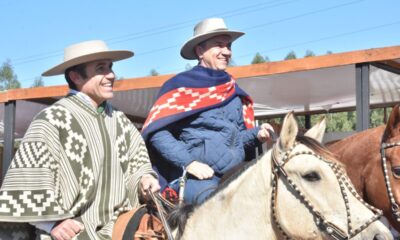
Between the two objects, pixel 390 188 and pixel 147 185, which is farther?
pixel 390 188

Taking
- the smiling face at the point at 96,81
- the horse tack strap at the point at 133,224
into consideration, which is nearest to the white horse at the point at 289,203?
the horse tack strap at the point at 133,224

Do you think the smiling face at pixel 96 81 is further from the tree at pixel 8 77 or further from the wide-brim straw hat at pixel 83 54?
the tree at pixel 8 77

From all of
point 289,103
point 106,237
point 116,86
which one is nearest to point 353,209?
point 106,237

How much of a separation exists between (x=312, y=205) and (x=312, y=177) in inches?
5.4

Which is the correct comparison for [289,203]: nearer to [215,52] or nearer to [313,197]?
[313,197]

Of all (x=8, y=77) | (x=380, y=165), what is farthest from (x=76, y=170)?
(x=8, y=77)

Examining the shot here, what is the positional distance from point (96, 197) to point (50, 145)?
1.43ft

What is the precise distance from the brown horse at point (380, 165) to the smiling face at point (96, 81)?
1873mm

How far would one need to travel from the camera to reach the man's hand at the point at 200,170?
3754 millimetres

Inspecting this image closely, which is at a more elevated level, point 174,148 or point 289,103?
point 174,148

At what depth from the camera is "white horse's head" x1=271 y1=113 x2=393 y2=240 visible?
279cm

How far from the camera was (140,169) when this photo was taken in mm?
3707

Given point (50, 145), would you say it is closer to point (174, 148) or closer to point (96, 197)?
point (96, 197)

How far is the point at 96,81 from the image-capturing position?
356 cm
